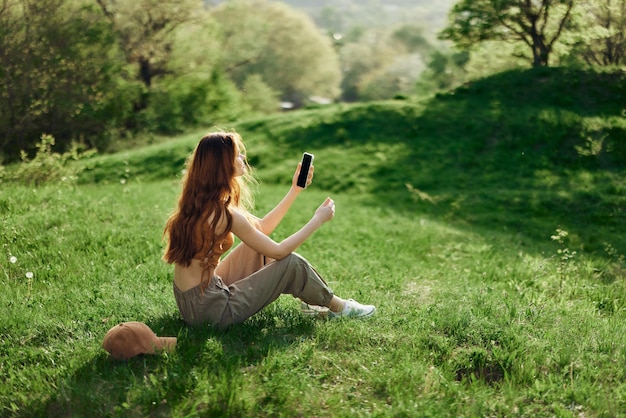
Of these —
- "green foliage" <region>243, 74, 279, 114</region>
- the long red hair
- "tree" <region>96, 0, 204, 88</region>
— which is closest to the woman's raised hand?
the long red hair

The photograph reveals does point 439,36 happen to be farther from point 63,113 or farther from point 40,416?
point 40,416

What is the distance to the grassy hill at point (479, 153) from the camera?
14047 millimetres

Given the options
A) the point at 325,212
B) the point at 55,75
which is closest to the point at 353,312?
the point at 325,212

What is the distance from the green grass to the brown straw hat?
81 mm

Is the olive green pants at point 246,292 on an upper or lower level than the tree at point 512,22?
lower

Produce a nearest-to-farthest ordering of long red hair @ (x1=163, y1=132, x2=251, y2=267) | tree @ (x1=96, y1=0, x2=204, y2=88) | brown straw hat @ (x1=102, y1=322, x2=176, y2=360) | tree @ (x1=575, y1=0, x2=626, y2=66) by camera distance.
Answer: brown straw hat @ (x1=102, y1=322, x2=176, y2=360)
long red hair @ (x1=163, y1=132, x2=251, y2=267)
tree @ (x1=575, y1=0, x2=626, y2=66)
tree @ (x1=96, y1=0, x2=204, y2=88)

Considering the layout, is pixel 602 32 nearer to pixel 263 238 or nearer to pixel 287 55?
pixel 263 238

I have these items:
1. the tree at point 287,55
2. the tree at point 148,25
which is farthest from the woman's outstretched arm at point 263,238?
the tree at point 287,55

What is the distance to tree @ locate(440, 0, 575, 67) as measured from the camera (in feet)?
69.7

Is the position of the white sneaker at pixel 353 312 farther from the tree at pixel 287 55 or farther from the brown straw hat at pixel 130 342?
the tree at pixel 287 55

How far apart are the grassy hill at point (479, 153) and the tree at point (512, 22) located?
2.37 metres

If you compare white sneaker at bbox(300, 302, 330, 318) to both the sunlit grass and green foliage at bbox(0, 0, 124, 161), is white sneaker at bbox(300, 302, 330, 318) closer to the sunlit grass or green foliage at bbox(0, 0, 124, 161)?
the sunlit grass

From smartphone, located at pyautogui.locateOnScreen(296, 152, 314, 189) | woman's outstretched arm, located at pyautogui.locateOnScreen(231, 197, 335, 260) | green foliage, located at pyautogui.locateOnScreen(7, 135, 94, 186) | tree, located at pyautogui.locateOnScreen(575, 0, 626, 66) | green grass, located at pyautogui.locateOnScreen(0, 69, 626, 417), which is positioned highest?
tree, located at pyautogui.locateOnScreen(575, 0, 626, 66)

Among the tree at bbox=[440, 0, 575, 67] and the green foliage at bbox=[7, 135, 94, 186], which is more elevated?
the tree at bbox=[440, 0, 575, 67]
